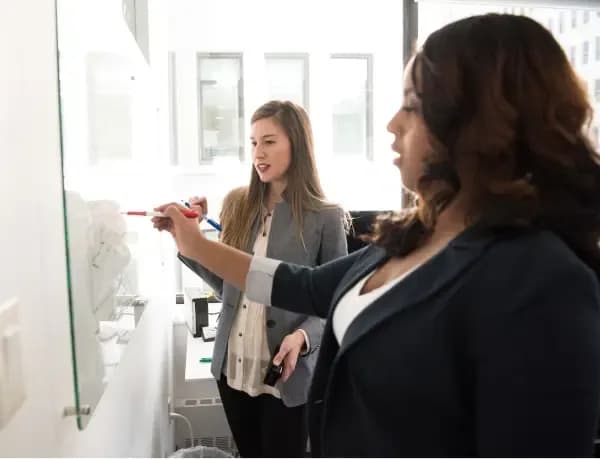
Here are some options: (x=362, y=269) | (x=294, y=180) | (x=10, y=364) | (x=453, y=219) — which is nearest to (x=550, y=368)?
(x=453, y=219)

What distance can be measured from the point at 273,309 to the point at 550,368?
1041 mm

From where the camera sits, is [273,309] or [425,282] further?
[273,309]

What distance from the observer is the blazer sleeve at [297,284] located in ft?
3.18

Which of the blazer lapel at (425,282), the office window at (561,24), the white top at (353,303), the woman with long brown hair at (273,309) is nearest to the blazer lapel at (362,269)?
the white top at (353,303)

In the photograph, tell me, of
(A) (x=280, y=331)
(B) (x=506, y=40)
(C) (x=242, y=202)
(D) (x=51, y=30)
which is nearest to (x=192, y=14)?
(C) (x=242, y=202)

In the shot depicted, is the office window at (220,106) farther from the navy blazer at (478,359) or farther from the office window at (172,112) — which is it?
the navy blazer at (478,359)

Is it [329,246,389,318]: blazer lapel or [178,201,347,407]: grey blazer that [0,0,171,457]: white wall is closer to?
[329,246,389,318]: blazer lapel

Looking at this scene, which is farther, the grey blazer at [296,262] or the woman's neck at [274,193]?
the woman's neck at [274,193]

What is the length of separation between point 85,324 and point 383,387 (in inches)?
16.5

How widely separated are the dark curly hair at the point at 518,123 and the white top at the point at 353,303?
6.3 inches

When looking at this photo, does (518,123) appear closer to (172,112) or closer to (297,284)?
(297,284)

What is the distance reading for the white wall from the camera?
0.51 meters

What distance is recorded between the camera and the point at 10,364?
0.50 metres

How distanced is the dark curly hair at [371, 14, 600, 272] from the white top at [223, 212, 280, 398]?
949mm
